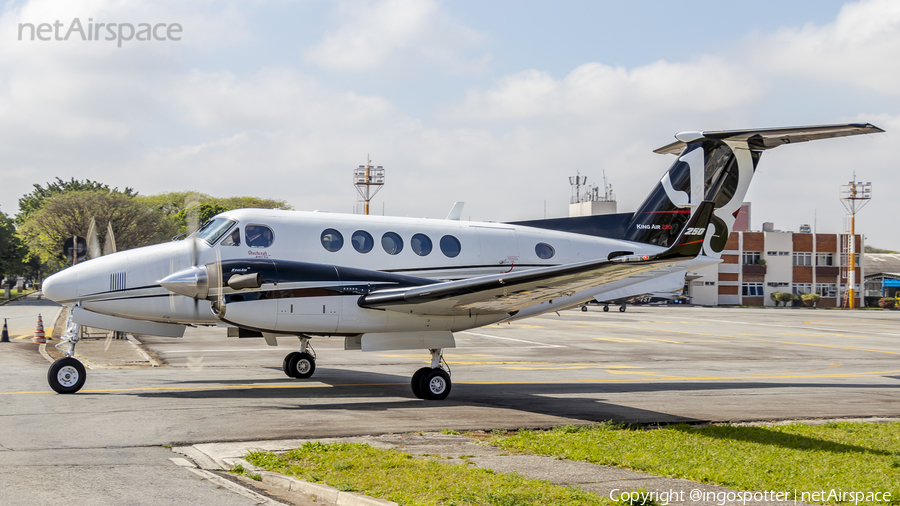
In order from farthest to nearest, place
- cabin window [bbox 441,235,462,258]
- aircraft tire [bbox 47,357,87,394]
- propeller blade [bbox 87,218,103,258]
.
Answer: cabin window [bbox 441,235,462,258] < propeller blade [bbox 87,218,103,258] < aircraft tire [bbox 47,357,87,394]

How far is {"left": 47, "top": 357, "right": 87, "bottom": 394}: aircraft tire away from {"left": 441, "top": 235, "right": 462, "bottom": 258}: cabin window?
7.24m

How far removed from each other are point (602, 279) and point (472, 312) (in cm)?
309

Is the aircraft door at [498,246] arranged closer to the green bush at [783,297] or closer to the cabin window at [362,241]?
the cabin window at [362,241]

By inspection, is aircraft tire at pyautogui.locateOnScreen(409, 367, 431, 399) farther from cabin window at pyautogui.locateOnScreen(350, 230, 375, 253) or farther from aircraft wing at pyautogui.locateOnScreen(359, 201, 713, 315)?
cabin window at pyautogui.locateOnScreen(350, 230, 375, 253)

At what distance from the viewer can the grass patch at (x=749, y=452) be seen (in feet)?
23.6

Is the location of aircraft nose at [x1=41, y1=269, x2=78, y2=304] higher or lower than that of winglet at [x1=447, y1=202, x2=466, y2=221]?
lower

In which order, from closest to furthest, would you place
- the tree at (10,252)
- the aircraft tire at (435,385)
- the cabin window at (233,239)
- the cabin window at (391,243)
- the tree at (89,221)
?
the aircraft tire at (435,385), the cabin window at (233,239), the cabin window at (391,243), the tree at (89,221), the tree at (10,252)

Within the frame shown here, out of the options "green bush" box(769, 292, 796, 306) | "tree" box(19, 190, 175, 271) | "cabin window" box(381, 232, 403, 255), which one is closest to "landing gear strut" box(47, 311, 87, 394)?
"cabin window" box(381, 232, 403, 255)

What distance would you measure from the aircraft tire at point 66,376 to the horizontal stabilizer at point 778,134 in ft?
45.0

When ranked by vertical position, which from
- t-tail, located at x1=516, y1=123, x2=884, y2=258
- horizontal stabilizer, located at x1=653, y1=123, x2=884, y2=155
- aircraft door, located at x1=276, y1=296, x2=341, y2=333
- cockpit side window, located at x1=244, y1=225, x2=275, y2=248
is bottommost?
aircraft door, located at x1=276, y1=296, x2=341, y2=333

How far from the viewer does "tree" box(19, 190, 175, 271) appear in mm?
50062

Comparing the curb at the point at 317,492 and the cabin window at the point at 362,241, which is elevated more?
the cabin window at the point at 362,241

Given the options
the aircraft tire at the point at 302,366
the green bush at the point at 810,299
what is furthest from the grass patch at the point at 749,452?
the green bush at the point at 810,299

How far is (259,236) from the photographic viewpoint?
540 inches
